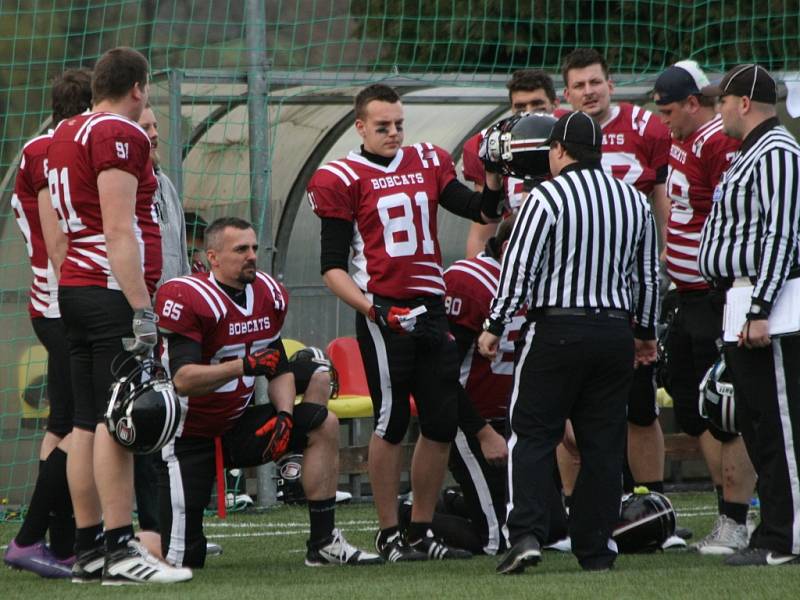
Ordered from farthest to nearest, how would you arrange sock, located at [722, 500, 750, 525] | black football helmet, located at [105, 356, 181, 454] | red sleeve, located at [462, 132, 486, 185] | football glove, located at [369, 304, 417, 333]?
red sleeve, located at [462, 132, 486, 185] < sock, located at [722, 500, 750, 525] < football glove, located at [369, 304, 417, 333] < black football helmet, located at [105, 356, 181, 454]

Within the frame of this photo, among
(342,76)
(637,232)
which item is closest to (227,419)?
(637,232)

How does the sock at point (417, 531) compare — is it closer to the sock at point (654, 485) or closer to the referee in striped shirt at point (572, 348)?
the referee in striped shirt at point (572, 348)

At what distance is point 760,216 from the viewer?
5.66 metres

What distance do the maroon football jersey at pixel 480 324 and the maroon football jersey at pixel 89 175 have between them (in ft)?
5.03

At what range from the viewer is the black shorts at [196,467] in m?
6.09

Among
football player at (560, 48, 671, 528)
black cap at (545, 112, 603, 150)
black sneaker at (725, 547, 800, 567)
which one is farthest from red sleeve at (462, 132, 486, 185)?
black sneaker at (725, 547, 800, 567)

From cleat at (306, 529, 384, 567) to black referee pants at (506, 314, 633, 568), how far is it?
34.2 inches

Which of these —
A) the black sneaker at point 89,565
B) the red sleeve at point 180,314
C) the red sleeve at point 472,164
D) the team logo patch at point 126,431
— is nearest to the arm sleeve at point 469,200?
the red sleeve at point 472,164

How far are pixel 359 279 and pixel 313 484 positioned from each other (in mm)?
940

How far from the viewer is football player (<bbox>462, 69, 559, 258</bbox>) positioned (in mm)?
7203

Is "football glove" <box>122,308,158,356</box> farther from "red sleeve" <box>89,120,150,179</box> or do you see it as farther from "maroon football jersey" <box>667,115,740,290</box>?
"maroon football jersey" <box>667,115,740,290</box>

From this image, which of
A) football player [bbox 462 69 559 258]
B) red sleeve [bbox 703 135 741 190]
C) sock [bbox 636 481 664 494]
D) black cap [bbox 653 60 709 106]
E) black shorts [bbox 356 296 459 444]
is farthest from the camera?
football player [bbox 462 69 559 258]

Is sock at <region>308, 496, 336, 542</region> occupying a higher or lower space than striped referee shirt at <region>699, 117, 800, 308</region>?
lower

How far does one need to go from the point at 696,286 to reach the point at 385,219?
139cm
